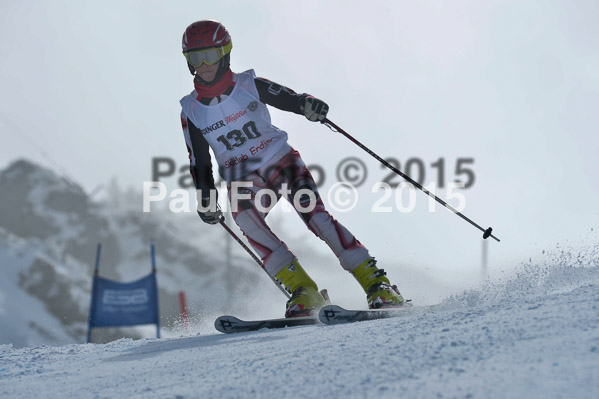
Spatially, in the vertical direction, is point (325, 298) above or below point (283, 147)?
below

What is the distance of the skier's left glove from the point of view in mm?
4949

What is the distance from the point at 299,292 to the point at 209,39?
77.9 inches

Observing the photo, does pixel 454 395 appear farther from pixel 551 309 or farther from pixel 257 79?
pixel 257 79

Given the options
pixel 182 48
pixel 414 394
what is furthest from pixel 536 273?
pixel 182 48

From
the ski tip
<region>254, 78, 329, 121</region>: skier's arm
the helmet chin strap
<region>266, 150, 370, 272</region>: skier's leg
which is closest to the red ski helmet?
the helmet chin strap

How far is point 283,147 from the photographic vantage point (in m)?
5.13

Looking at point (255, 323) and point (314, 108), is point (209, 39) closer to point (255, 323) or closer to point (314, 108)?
point (314, 108)

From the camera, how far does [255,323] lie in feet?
15.8

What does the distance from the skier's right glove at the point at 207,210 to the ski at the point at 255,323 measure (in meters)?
0.86

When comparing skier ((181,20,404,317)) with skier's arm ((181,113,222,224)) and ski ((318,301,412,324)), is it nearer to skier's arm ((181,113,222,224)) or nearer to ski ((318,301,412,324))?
skier's arm ((181,113,222,224))

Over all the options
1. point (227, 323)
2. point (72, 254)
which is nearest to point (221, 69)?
point (227, 323)

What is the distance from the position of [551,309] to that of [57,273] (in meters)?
70.2

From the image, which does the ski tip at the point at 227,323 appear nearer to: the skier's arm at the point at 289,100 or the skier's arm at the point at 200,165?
the skier's arm at the point at 200,165

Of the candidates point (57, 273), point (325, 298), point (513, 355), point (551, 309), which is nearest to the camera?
point (513, 355)
